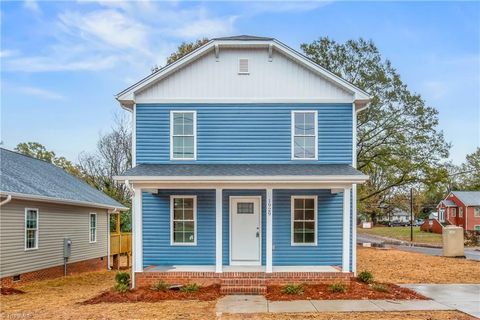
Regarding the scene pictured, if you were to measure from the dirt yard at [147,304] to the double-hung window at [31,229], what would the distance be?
1.33m

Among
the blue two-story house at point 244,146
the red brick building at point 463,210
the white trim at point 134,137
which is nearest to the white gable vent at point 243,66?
the blue two-story house at point 244,146

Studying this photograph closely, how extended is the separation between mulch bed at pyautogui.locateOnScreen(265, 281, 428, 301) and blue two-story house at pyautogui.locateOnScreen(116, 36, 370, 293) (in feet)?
5.06

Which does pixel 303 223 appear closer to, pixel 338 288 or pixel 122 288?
pixel 338 288

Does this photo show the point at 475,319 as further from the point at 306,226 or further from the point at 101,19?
the point at 101,19

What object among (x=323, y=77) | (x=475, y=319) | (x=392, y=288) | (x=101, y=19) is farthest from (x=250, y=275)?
(x=101, y=19)

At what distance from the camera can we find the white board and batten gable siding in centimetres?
1426

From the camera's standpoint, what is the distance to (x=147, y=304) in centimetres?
1053

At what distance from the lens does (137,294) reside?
1142cm

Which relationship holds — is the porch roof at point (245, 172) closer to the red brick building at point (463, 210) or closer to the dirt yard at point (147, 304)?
the dirt yard at point (147, 304)

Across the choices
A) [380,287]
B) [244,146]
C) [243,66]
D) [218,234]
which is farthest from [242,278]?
[243,66]

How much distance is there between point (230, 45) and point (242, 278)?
6.92m

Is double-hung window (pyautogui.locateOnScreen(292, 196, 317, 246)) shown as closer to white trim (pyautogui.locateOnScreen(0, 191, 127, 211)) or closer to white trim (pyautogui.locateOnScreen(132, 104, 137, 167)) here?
white trim (pyautogui.locateOnScreen(132, 104, 137, 167))

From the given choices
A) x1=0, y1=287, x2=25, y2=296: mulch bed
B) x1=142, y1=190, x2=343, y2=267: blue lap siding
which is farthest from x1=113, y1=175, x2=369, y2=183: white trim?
x1=0, y1=287, x2=25, y2=296: mulch bed

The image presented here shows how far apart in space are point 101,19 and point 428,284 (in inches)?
546
